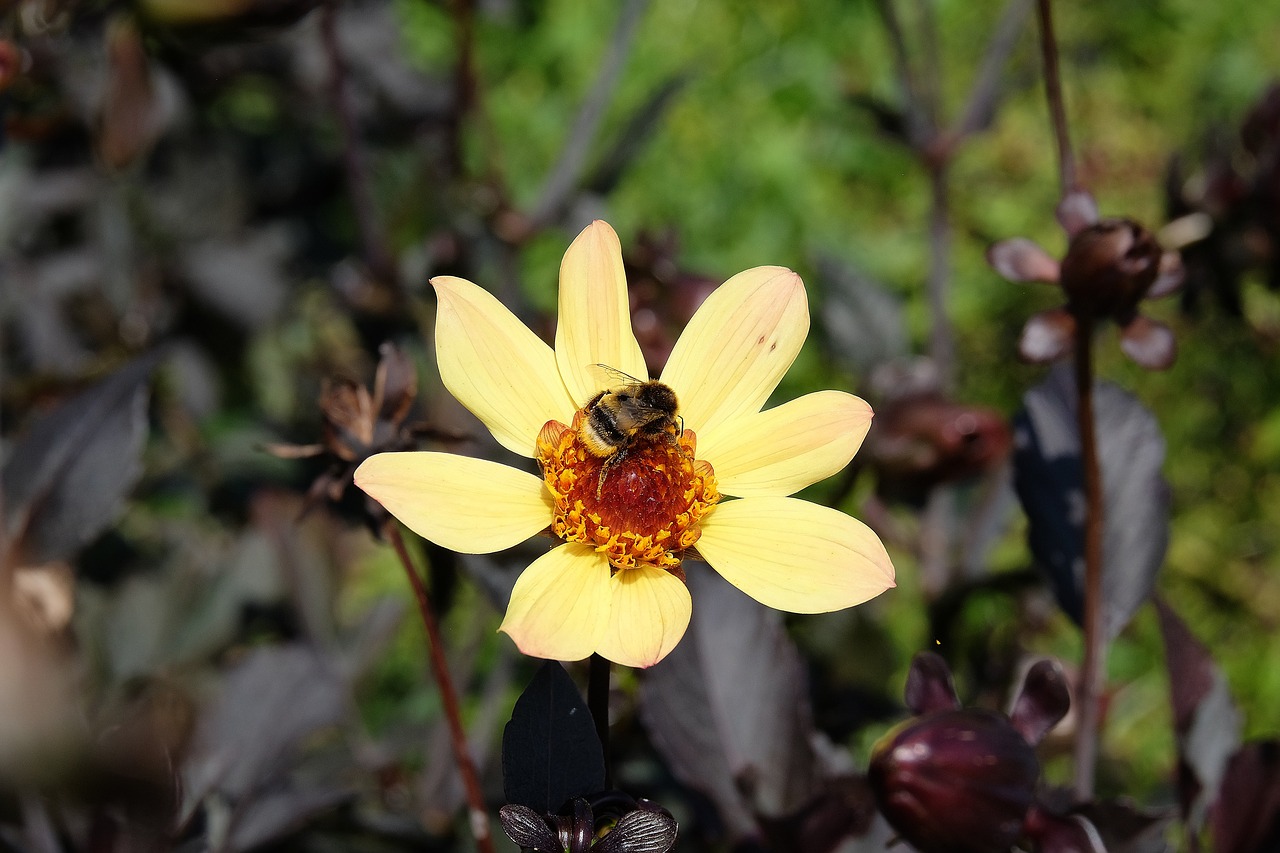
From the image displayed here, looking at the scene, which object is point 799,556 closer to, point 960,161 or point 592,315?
point 592,315

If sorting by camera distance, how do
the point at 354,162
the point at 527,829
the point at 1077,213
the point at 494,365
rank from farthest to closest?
the point at 354,162 → the point at 1077,213 → the point at 494,365 → the point at 527,829

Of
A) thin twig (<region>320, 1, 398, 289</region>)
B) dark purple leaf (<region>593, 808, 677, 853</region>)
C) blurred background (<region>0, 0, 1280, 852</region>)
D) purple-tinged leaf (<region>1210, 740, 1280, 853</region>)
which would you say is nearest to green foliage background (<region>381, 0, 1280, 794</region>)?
blurred background (<region>0, 0, 1280, 852</region>)

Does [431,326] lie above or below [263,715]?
above

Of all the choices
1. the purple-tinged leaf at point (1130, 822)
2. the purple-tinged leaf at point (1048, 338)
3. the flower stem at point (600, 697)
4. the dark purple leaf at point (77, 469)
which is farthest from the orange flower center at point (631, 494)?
the dark purple leaf at point (77, 469)

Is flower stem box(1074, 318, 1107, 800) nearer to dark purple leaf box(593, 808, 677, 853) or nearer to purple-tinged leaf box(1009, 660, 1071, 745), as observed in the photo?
purple-tinged leaf box(1009, 660, 1071, 745)

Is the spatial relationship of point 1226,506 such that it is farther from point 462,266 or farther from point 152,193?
point 152,193

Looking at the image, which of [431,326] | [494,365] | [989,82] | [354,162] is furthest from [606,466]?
[989,82]

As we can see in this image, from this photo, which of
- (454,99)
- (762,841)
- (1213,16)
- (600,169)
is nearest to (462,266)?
(600,169)
